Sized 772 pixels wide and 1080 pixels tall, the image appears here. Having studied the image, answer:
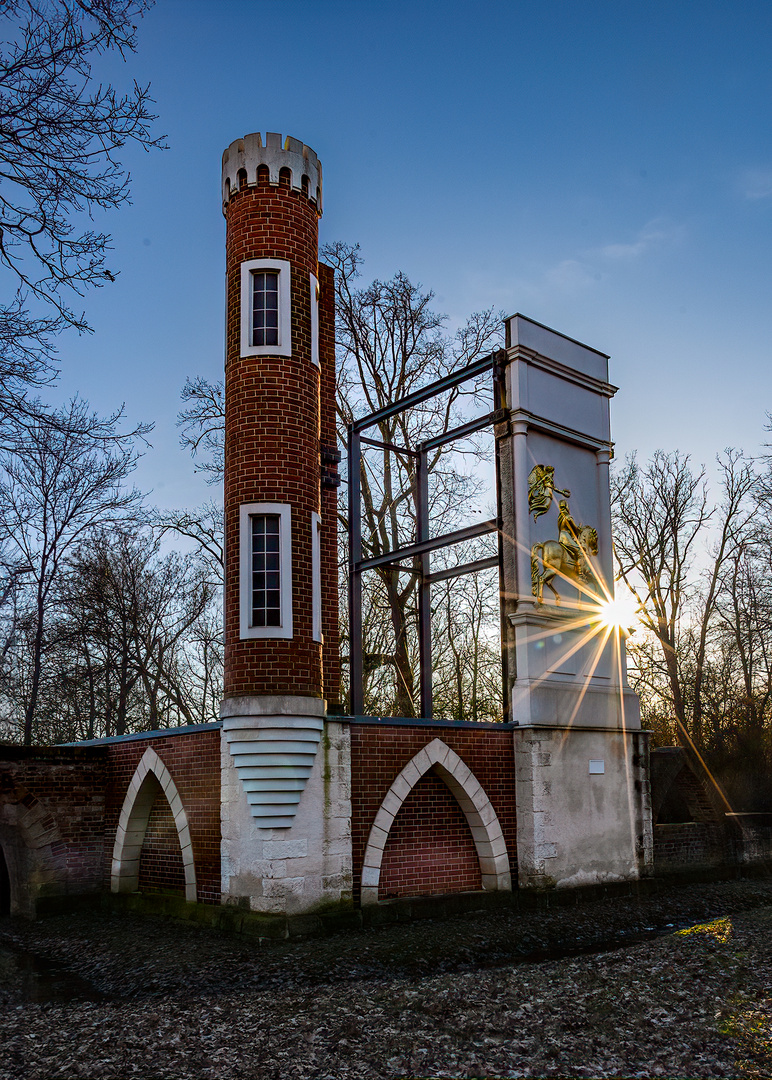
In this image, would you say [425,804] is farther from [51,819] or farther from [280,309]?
[280,309]

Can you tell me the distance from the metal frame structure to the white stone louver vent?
3.02 meters

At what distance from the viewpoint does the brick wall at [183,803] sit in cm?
1185

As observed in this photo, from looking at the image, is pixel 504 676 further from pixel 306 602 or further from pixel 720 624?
pixel 720 624

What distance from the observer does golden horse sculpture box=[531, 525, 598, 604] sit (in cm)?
1392

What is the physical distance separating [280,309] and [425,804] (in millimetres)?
6747

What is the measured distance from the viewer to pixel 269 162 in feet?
42.6

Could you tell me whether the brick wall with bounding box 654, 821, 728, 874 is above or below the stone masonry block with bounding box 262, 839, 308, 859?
below

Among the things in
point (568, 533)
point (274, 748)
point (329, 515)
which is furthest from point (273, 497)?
point (568, 533)

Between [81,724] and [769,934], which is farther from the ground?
[81,724]

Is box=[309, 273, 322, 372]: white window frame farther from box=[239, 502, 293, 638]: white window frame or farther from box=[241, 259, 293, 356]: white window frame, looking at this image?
box=[239, 502, 293, 638]: white window frame

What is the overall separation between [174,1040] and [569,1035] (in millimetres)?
2816

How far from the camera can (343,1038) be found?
689 cm

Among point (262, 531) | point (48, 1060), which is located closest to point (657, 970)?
point (48, 1060)

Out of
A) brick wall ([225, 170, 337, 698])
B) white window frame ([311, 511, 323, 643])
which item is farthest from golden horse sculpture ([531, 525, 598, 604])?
brick wall ([225, 170, 337, 698])
